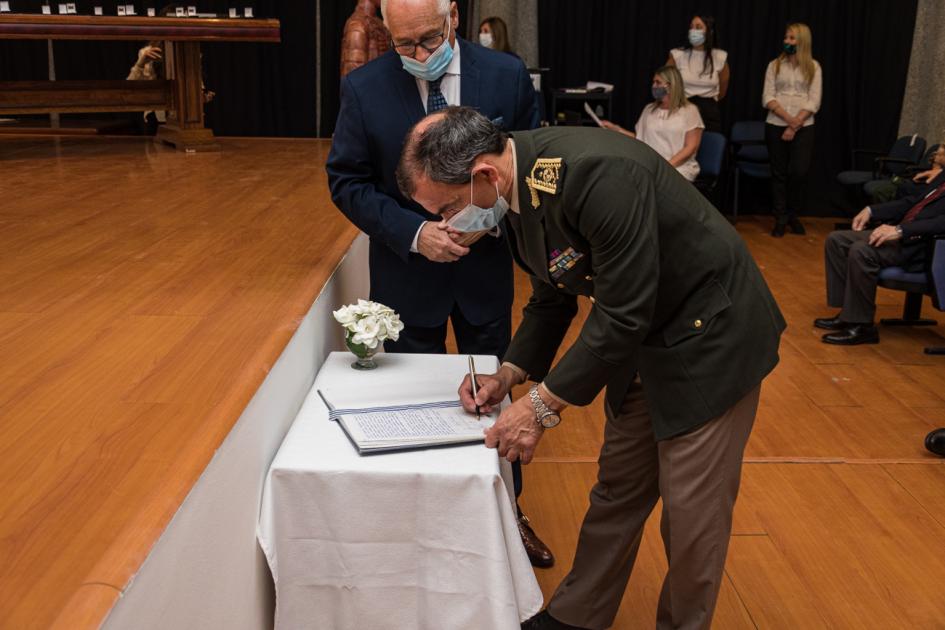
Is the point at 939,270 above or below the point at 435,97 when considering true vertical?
below

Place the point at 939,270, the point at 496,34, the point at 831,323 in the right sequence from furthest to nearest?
the point at 496,34, the point at 831,323, the point at 939,270

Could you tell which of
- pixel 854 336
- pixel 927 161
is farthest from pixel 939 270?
pixel 927 161

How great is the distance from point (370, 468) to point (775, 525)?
5.44ft

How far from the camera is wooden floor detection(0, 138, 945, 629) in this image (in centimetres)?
147

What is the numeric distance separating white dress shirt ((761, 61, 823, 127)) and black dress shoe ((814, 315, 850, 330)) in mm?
3026

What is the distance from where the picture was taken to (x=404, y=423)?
206cm

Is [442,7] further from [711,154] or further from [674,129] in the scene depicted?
[711,154]

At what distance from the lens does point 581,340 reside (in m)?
1.84

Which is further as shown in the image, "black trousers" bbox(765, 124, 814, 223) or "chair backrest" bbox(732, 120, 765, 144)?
"chair backrest" bbox(732, 120, 765, 144)

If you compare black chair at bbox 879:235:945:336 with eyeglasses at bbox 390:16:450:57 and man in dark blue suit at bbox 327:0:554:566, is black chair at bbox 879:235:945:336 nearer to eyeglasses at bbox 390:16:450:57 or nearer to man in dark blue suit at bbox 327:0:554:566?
man in dark blue suit at bbox 327:0:554:566

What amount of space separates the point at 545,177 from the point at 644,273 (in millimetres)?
246

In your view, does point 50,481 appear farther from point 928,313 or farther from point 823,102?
point 823,102

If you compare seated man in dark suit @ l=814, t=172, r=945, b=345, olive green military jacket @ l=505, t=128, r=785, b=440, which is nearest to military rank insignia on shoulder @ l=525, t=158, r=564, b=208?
olive green military jacket @ l=505, t=128, r=785, b=440

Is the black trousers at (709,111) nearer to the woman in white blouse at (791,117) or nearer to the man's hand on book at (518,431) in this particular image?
the woman in white blouse at (791,117)
